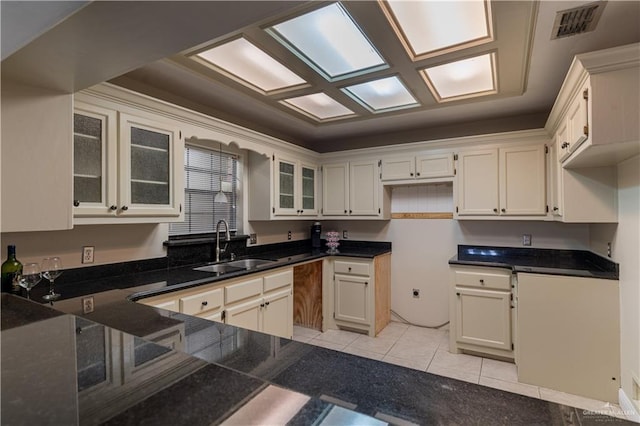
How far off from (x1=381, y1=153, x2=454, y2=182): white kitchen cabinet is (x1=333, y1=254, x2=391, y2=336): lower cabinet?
39.0 inches

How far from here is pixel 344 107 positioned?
126 inches

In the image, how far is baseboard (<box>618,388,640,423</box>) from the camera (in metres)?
1.96

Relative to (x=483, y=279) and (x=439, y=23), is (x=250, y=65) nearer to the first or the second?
(x=439, y=23)

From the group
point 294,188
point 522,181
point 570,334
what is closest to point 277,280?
point 294,188

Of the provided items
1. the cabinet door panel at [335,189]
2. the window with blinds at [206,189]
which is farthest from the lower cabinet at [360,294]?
the window with blinds at [206,189]

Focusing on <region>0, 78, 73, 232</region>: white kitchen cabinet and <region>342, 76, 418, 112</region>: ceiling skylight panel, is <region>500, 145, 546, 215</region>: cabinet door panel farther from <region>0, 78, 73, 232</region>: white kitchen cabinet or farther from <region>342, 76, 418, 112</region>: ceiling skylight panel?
<region>0, 78, 73, 232</region>: white kitchen cabinet

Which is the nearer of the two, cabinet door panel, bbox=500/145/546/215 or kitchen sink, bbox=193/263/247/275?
kitchen sink, bbox=193/263/247/275

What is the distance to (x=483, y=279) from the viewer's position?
3.03 meters

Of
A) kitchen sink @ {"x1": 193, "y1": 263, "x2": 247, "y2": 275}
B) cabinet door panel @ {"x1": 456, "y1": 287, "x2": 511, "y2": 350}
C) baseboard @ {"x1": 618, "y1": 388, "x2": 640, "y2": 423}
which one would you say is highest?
kitchen sink @ {"x1": 193, "y1": 263, "x2": 247, "y2": 275}

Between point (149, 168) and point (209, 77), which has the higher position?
point (209, 77)

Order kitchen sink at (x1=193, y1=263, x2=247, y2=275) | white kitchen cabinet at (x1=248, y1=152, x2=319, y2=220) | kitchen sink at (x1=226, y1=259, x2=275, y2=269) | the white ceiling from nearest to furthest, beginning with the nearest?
the white ceiling
kitchen sink at (x1=193, y1=263, x2=247, y2=275)
kitchen sink at (x1=226, y1=259, x2=275, y2=269)
white kitchen cabinet at (x1=248, y1=152, x2=319, y2=220)

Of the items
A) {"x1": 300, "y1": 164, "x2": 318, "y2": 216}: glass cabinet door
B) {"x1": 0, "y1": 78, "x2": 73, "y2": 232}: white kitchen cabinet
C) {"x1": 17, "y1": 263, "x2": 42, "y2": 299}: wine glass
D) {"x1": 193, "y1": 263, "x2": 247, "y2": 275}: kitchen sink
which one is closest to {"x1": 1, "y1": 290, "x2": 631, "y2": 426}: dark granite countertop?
{"x1": 0, "y1": 78, "x2": 73, "y2": 232}: white kitchen cabinet

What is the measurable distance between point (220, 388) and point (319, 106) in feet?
9.46

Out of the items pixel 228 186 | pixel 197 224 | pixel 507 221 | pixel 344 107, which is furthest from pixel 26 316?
pixel 507 221
